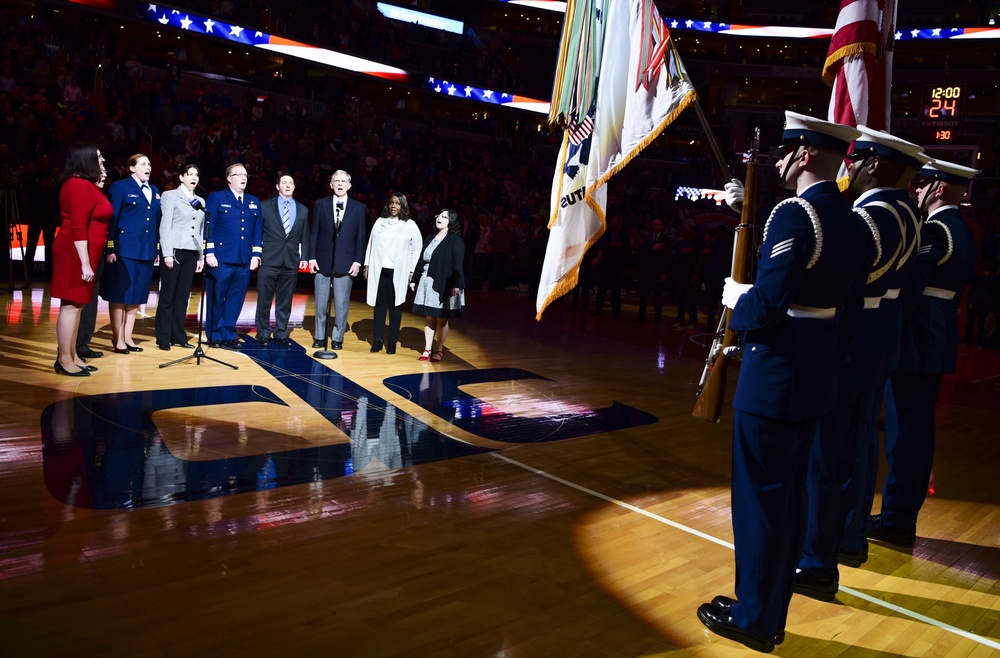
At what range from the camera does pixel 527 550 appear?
11.5ft

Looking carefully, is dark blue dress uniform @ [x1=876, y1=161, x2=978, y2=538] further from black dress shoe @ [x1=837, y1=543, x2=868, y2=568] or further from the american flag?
the american flag

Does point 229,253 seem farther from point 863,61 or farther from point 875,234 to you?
point 875,234

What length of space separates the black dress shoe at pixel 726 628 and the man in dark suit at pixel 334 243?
5.70 metres

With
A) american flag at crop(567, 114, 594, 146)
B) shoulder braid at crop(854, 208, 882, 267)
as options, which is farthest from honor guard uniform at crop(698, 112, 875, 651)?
american flag at crop(567, 114, 594, 146)

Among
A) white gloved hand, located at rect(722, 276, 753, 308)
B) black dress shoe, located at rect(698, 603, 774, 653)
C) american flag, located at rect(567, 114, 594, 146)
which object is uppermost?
american flag, located at rect(567, 114, 594, 146)

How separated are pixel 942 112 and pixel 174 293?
18.6 m

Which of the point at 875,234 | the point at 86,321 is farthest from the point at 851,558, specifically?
the point at 86,321

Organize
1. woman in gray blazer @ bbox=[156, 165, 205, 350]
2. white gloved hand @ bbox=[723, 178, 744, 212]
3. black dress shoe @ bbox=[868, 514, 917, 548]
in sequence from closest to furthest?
white gloved hand @ bbox=[723, 178, 744, 212]
black dress shoe @ bbox=[868, 514, 917, 548]
woman in gray blazer @ bbox=[156, 165, 205, 350]

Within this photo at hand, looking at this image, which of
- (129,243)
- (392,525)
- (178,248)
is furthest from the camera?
(178,248)

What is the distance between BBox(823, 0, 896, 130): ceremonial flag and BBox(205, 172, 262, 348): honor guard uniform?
546cm

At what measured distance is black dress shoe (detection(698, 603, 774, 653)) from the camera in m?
2.79

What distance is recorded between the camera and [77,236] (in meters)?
5.59

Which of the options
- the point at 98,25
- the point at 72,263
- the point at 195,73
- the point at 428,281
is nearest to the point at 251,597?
the point at 72,263

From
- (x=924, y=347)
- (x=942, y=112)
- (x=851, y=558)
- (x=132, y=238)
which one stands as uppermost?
(x=942, y=112)
